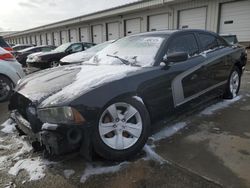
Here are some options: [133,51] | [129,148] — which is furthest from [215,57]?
[129,148]

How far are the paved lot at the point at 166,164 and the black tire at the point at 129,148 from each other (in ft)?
0.32

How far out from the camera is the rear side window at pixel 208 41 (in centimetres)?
409

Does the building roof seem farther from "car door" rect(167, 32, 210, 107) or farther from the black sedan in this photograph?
the black sedan

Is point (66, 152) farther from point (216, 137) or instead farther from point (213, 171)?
point (216, 137)

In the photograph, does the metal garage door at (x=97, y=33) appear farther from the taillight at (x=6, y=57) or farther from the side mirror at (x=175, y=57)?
the side mirror at (x=175, y=57)

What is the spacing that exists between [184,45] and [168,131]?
138 centimetres

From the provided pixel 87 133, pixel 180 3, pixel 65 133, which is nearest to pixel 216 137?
pixel 87 133

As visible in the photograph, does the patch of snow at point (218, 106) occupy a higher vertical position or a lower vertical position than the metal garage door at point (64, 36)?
lower

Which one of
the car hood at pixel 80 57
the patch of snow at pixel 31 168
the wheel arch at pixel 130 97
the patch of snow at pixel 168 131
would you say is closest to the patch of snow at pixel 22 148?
the patch of snow at pixel 31 168

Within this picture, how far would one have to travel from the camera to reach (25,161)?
2.74 m

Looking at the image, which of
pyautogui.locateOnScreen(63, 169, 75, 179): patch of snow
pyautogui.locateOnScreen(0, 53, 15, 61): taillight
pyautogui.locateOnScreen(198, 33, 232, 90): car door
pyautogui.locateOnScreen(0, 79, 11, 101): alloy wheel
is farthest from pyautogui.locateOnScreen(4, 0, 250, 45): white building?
pyautogui.locateOnScreen(63, 169, 75, 179): patch of snow

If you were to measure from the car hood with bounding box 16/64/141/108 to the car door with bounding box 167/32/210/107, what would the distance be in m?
0.71

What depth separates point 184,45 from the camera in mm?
3699

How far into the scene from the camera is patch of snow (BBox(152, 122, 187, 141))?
330cm
